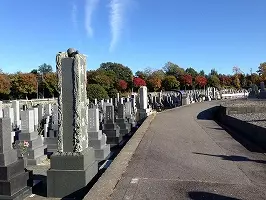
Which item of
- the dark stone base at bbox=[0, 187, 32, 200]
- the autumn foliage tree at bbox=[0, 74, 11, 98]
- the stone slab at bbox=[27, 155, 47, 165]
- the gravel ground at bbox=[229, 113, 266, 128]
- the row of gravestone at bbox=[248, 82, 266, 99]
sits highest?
the autumn foliage tree at bbox=[0, 74, 11, 98]

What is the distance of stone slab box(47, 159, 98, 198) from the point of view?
6629 mm

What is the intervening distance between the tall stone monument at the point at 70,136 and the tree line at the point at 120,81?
44332mm

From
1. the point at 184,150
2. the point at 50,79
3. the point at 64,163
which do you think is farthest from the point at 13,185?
the point at 50,79

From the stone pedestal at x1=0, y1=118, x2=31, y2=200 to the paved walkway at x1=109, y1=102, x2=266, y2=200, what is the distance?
221 centimetres

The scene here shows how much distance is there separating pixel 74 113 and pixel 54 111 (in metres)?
7.63

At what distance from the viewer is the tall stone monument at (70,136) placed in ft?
21.9

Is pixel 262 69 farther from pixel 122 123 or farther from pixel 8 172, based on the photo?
pixel 8 172

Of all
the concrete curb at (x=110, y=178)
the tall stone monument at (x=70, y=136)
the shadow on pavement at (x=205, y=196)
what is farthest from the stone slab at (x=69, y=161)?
the shadow on pavement at (x=205, y=196)

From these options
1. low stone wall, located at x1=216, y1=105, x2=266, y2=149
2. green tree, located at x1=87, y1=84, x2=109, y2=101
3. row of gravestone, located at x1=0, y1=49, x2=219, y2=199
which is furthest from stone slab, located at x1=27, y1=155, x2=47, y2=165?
green tree, located at x1=87, y1=84, x2=109, y2=101

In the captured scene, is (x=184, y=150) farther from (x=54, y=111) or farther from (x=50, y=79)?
(x=50, y=79)

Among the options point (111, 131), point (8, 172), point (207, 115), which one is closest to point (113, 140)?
point (111, 131)

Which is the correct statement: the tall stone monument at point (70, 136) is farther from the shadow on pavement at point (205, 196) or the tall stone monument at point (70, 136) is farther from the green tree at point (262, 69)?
the green tree at point (262, 69)

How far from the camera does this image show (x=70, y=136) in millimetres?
6953

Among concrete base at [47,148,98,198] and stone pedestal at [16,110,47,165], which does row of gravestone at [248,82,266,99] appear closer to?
stone pedestal at [16,110,47,165]
